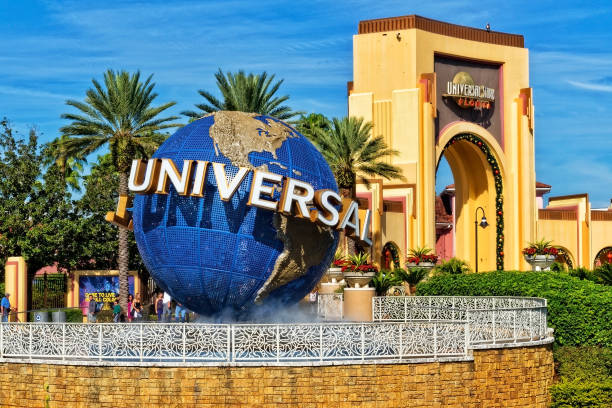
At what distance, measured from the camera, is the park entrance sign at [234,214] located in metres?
20.7

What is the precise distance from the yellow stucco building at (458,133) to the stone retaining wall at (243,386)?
99.4 feet

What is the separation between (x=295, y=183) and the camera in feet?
68.6

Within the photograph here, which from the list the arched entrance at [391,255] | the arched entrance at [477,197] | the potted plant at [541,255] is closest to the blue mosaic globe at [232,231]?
the potted plant at [541,255]

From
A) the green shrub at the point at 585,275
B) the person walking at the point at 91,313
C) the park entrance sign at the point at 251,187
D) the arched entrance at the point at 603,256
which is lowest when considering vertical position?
the person walking at the point at 91,313

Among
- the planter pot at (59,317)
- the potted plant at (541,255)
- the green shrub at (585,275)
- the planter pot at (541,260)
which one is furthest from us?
the planter pot at (541,260)

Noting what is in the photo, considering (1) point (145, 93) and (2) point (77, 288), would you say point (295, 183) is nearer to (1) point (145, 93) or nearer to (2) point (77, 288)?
(1) point (145, 93)

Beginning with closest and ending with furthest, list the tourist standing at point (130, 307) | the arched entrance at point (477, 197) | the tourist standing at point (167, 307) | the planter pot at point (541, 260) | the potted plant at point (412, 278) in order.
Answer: the tourist standing at point (167, 307)
the tourist standing at point (130, 307)
the potted plant at point (412, 278)
the planter pot at point (541, 260)
the arched entrance at point (477, 197)

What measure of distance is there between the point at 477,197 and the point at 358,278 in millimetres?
26126

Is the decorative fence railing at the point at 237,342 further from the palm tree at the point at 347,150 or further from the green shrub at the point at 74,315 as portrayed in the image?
the palm tree at the point at 347,150

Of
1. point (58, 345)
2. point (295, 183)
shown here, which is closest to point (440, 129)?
point (295, 183)

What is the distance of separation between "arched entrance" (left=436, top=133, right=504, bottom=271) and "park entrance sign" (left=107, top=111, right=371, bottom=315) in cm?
3415

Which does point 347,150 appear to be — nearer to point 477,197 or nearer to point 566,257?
point 477,197

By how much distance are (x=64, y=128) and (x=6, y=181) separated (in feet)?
31.5

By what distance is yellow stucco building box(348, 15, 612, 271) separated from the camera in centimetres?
5150
